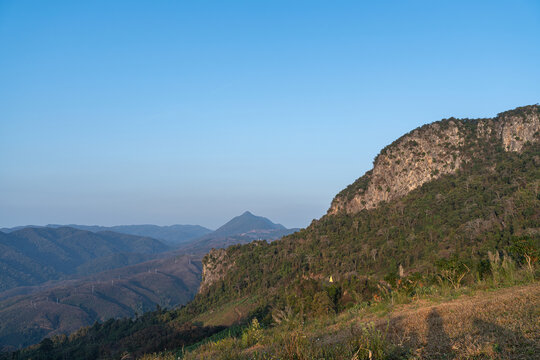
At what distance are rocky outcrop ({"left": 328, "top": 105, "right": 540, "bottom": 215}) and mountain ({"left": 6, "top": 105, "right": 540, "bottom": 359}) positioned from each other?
36 centimetres

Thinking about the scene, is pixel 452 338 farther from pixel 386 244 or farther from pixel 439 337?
pixel 386 244

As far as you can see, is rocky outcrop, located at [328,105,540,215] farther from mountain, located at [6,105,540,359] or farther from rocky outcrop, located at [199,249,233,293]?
rocky outcrop, located at [199,249,233,293]

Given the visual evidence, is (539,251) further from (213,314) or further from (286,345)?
(213,314)

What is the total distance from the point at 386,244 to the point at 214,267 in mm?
63844

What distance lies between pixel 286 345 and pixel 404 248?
7753 centimetres

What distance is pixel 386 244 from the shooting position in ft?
261

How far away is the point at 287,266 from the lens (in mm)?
95812

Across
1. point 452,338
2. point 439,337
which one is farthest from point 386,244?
point 452,338

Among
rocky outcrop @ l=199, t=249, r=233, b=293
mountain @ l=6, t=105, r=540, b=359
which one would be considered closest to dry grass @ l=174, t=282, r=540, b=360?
mountain @ l=6, t=105, r=540, b=359

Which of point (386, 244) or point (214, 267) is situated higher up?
point (386, 244)

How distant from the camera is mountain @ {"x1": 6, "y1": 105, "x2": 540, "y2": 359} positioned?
34875mm

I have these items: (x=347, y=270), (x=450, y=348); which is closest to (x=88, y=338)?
(x=347, y=270)

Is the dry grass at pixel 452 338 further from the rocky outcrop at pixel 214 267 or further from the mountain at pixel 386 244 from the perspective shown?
the rocky outcrop at pixel 214 267

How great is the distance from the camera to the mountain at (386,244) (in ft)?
114
